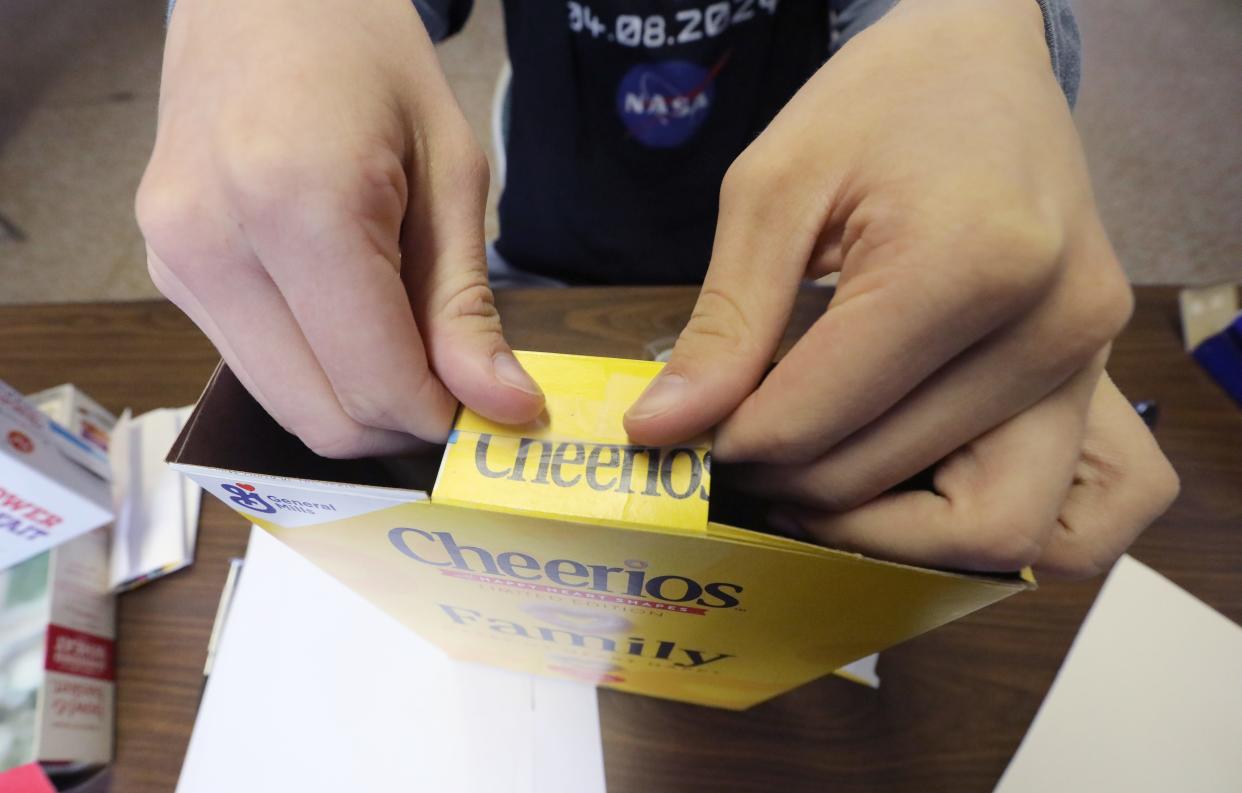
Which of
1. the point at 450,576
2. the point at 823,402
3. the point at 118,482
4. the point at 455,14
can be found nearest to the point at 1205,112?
the point at 455,14

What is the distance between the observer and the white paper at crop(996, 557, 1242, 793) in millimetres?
476

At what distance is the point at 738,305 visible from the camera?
1.02ft

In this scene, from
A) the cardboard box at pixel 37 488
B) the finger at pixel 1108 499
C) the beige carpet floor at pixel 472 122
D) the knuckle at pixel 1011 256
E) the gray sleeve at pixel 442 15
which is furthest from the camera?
the beige carpet floor at pixel 472 122

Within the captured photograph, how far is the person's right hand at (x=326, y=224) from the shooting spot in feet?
0.89

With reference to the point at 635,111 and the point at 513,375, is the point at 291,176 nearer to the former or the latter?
the point at 513,375

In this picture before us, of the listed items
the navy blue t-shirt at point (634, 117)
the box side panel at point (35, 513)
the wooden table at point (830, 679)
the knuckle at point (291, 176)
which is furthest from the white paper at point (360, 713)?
the navy blue t-shirt at point (634, 117)

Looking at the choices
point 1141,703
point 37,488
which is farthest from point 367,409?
point 1141,703

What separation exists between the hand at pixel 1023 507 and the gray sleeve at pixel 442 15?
558 mm

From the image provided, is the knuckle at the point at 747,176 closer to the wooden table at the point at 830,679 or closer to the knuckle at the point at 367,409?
the knuckle at the point at 367,409

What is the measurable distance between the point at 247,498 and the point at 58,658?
1.15 feet

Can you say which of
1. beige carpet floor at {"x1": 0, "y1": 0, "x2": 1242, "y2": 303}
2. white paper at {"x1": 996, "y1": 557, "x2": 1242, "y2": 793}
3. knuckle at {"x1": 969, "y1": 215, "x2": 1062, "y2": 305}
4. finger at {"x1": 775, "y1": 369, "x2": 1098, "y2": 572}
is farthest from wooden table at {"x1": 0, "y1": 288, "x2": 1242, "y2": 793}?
beige carpet floor at {"x1": 0, "y1": 0, "x2": 1242, "y2": 303}

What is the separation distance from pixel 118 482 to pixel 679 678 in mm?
533

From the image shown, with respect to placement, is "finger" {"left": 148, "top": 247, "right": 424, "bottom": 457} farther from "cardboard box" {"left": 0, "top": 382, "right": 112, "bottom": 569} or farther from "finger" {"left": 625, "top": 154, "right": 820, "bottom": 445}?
"cardboard box" {"left": 0, "top": 382, "right": 112, "bottom": 569}

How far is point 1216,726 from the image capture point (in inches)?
19.5
